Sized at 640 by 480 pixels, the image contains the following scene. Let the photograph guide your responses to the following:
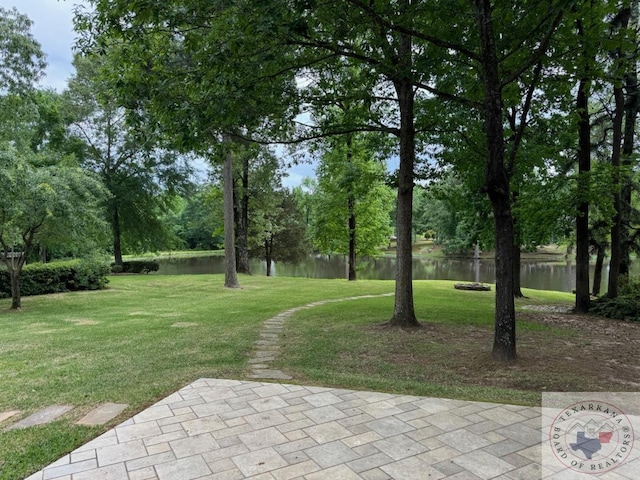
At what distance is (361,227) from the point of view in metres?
19.4

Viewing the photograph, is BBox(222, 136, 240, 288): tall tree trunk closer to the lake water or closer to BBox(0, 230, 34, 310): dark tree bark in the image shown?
BBox(0, 230, 34, 310): dark tree bark

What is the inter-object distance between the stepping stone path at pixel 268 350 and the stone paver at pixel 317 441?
805 mm

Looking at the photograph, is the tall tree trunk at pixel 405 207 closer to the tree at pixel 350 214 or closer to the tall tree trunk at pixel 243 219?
the tree at pixel 350 214

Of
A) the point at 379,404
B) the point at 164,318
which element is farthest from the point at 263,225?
the point at 379,404

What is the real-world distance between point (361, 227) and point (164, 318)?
12263 millimetres

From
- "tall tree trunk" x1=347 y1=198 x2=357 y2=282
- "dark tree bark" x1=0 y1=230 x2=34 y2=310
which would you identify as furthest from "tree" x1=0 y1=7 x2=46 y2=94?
"tall tree trunk" x1=347 y1=198 x2=357 y2=282

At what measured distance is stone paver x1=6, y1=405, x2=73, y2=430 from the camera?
3.17m

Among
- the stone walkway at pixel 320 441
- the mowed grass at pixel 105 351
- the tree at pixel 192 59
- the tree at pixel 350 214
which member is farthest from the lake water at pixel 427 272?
the stone walkway at pixel 320 441

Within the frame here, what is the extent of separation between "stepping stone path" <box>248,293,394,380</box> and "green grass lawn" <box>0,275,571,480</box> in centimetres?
15

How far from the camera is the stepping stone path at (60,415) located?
3.16 m

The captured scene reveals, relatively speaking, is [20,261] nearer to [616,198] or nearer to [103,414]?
Result: [103,414]

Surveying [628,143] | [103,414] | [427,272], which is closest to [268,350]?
[103,414]

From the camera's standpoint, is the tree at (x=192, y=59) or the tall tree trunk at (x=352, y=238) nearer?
the tree at (x=192, y=59)

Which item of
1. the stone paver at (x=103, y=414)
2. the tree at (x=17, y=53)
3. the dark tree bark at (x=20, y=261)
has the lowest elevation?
the stone paver at (x=103, y=414)
